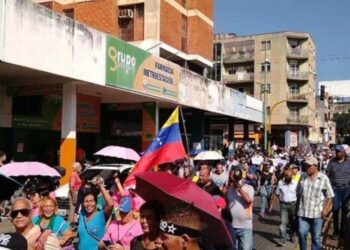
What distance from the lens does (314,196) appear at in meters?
7.89

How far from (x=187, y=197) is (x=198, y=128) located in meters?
26.9

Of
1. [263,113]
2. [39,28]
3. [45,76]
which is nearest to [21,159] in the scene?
[45,76]

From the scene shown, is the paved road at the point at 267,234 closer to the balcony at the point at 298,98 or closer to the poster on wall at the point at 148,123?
the poster on wall at the point at 148,123

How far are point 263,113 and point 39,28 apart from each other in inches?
1086

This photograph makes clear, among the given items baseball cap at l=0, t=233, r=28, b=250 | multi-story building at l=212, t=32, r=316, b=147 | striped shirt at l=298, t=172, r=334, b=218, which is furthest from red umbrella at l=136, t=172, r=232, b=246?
multi-story building at l=212, t=32, r=316, b=147

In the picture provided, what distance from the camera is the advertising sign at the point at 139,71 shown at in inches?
696

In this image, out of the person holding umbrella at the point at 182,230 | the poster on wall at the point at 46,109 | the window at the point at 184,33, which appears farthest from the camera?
the window at the point at 184,33

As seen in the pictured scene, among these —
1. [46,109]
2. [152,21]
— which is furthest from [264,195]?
[152,21]

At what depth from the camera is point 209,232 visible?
7.70ft

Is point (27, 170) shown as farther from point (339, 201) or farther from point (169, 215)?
point (169, 215)

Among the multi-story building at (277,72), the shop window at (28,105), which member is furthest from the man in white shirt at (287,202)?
the multi-story building at (277,72)

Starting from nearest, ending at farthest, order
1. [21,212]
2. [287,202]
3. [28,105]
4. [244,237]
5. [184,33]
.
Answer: [21,212], [244,237], [287,202], [28,105], [184,33]

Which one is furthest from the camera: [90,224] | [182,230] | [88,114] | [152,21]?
[152,21]

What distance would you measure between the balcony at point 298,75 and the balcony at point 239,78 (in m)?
4.84
